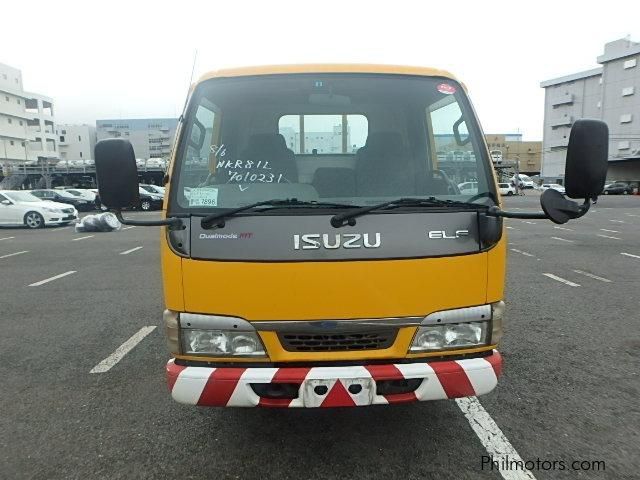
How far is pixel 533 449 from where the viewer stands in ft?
8.75

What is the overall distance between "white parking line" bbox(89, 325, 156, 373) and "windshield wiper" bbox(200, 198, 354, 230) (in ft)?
7.83

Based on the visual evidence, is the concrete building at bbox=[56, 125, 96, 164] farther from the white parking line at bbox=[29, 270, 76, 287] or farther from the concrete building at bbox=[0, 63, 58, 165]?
A: the white parking line at bbox=[29, 270, 76, 287]

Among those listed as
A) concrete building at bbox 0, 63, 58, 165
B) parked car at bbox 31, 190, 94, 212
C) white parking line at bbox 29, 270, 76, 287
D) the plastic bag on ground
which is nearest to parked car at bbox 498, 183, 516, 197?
white parking line at bbox 29, 270, 76, 287

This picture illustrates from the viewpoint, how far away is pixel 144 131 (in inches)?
3110

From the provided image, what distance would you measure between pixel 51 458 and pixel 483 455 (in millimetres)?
2512

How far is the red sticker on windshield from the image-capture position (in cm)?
276

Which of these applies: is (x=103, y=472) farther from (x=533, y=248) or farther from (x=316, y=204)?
(x=533, y=248)

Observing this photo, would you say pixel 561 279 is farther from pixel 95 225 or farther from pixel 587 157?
pixel 95 225

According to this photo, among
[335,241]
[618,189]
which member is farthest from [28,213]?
[618,189]

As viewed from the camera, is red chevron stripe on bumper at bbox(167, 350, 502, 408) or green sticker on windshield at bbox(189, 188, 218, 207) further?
green sticker on windshield at bbox(189, 188, 218, 207)

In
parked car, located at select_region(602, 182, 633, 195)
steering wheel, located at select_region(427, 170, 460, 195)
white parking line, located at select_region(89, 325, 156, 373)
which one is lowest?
parked car, located at select_region(602, 182, 633, 195)

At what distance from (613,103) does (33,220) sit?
6250 centimetres

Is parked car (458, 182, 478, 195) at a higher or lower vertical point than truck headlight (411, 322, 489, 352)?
higher

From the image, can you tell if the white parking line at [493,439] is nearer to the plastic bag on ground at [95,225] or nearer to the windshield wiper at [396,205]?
the windshield wiper at [396,205]
